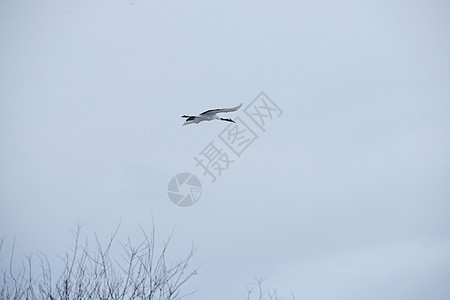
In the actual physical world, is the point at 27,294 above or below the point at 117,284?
above

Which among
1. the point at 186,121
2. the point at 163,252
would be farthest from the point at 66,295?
the point at 186,121

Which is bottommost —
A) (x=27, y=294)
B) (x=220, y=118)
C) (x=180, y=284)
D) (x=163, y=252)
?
(x=180, y=284)

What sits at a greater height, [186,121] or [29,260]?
[186,121]

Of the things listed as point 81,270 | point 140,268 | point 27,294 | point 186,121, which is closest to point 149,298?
point 140,268

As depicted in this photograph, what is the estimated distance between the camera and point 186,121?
11430 mm

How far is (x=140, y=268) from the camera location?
7602 mm

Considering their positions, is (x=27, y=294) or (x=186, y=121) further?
(x=186, y=121)

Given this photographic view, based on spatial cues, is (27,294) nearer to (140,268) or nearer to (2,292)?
(2,292)

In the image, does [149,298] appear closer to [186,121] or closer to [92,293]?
[92,293]

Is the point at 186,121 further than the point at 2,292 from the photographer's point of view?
Yes

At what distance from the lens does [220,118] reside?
12.0 m

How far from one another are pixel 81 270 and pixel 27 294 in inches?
32.2

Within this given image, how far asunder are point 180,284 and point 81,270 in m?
1.40

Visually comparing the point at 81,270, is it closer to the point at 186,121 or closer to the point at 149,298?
the point at 149,298
